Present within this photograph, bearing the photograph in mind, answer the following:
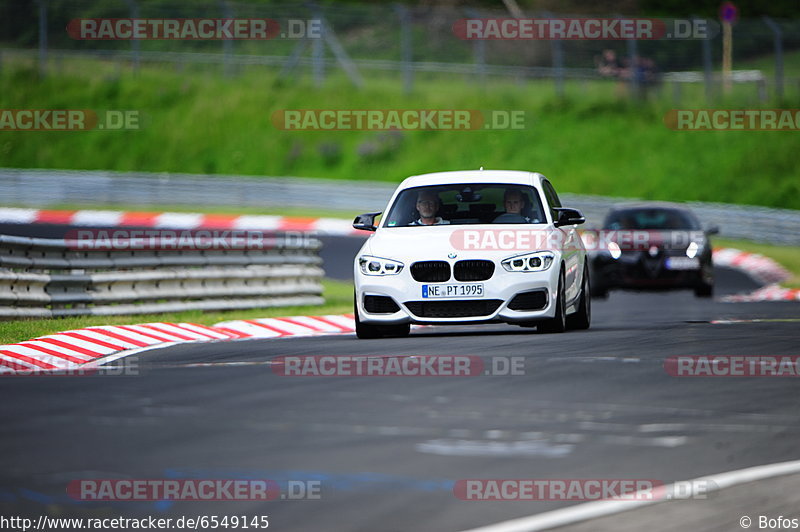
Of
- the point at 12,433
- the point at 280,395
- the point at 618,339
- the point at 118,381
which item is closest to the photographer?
the point at 12,433

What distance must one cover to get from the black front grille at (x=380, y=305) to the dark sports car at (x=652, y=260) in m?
9.40

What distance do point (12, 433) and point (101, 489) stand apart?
1429 mm

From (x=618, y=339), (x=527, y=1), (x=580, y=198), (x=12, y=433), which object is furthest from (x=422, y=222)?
(x=527, y=1)

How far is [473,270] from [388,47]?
33585 mm

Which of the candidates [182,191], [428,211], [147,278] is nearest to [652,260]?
[147,278]

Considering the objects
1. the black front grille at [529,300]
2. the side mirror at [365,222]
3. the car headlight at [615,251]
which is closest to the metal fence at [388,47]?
the car headlight at [615,251]

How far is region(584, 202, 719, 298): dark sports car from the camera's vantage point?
22.3m

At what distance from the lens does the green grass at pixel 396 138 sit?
140 ft

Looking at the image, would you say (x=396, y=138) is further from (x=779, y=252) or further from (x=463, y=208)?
(x=463, y=208)

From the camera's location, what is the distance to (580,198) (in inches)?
1484

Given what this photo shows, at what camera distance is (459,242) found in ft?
44.3

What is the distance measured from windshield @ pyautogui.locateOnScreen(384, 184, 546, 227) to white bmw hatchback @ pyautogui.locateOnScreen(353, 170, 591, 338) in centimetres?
1

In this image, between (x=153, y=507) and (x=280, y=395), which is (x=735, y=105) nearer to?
(x=280, y=395)

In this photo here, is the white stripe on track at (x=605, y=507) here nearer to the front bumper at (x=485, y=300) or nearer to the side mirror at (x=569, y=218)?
the front bumper at (x=485, y=300)
